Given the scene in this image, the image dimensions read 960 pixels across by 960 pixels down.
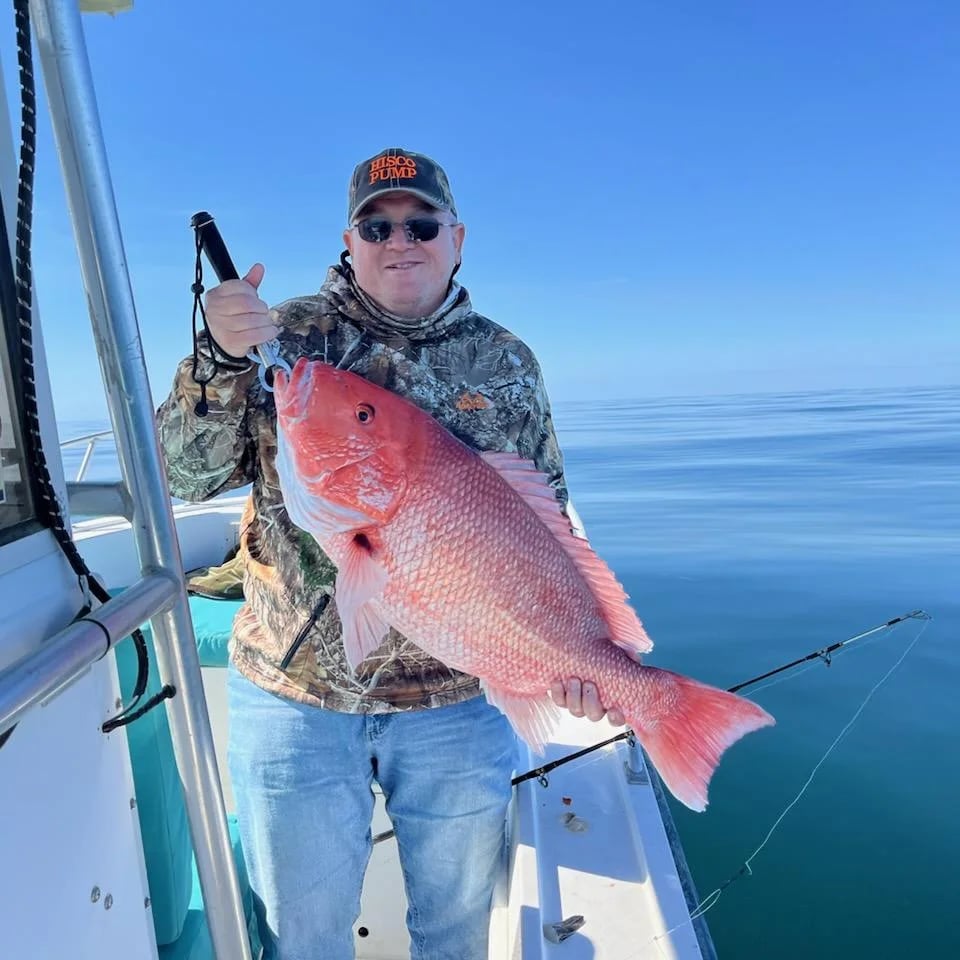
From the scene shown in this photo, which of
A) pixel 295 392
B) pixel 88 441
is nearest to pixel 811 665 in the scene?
pixel 295 392

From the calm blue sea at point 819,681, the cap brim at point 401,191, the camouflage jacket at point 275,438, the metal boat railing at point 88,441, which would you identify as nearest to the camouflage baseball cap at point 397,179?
the cap brim at point 401,191

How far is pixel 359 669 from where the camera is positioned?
1678 mm

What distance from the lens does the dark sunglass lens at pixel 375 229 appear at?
5.85 ft

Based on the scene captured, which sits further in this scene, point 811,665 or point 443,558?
point 811,665

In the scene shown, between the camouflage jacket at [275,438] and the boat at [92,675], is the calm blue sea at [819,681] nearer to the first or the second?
the boat at [92,675]

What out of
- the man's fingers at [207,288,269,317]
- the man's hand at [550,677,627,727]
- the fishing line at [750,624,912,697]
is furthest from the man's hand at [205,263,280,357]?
the fishing line at [750,624,912,697]

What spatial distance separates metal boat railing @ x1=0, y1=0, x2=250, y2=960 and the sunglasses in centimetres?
78

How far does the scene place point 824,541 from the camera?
7613 mm

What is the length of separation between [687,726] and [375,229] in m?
1.46

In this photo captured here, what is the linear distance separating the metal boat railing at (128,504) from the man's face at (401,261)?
0.78 m

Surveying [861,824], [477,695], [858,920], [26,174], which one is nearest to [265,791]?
[477,695]

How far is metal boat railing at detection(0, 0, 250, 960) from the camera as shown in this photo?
0.98 m

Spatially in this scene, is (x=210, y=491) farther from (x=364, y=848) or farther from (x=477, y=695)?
(x=364, y=848)

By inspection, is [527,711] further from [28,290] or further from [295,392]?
[28,290]
